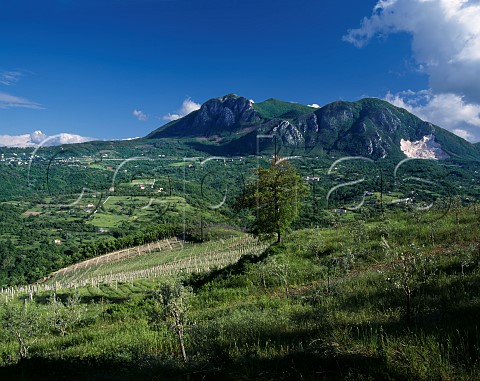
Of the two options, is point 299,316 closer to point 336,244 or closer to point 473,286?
point 473,286

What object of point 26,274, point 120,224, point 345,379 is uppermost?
point 345,379

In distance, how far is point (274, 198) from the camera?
25.7 meters

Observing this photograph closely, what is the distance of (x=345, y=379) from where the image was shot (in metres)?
4.34

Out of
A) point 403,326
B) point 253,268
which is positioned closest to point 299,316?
point 403,326

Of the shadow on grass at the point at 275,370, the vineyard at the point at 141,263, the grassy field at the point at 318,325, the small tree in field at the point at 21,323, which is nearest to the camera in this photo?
the shadow on grass at the point at 275,370

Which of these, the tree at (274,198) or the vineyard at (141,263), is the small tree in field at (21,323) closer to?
the tree at (274,198)

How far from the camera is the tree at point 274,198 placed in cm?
2553

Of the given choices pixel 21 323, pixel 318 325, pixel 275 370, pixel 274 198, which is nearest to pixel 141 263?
pixel 21 323

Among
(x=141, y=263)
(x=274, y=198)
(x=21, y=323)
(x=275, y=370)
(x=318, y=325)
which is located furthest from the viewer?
(x=141, y=263)

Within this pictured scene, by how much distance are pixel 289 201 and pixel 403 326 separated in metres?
19.0

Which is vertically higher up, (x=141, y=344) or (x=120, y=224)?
(x=141, y=344)

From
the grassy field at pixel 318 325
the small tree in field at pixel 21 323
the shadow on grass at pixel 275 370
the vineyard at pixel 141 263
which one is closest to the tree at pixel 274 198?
the grassy field at pixel 318 325

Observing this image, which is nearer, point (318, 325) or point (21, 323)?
point (318, 325)

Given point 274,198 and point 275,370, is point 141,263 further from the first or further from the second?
point 275,370
